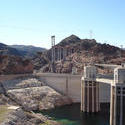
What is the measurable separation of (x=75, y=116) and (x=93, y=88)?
838cm

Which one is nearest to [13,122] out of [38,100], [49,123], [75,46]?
[49,123]

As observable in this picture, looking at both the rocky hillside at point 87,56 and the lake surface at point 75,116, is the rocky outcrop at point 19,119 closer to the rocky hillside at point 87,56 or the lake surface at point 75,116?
the lake surface at point 75,116

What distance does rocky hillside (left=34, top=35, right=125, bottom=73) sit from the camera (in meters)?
97.4

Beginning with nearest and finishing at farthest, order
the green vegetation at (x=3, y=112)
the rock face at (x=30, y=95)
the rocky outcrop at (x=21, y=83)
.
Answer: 1. the green vegetation at (x=3, y=112)
2. the rock face at (x=30, y=95)
3. the rocky outcrop at (x=21, y=83)

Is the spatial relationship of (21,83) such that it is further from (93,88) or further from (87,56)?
(87,56)

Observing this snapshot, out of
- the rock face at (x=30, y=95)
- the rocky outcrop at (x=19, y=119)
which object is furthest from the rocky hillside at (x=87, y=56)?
the rocky outcrop at (x=19, y=119)

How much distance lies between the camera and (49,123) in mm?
41469

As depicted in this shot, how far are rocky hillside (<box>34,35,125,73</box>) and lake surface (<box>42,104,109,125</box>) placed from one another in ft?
119

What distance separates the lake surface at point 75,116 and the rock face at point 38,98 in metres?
2.35

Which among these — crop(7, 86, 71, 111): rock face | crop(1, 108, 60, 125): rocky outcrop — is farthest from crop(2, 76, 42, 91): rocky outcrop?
crop(1, 108, 60, 125): rocky outcrop

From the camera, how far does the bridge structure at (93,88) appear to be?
4303 centimetres

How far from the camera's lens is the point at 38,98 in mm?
59594

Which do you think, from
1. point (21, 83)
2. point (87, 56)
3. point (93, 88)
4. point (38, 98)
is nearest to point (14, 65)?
point (21, 83)

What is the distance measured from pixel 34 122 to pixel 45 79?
29.1 metres
